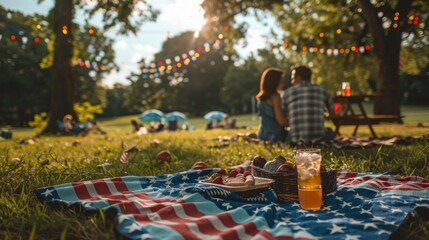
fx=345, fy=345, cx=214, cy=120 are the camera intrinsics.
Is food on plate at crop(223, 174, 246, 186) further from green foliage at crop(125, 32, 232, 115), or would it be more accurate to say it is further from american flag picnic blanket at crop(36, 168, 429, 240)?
green foliage at crop(125, 32, 232, 115)

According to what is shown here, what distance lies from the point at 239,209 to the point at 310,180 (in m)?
0.51

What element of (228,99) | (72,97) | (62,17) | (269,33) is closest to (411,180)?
(62,17)

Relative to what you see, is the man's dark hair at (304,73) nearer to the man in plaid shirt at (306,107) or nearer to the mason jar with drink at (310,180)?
the man in plaid shirt at (306,107)

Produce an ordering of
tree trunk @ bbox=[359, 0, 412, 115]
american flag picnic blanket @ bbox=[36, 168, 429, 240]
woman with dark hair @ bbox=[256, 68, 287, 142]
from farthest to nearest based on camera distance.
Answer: tree trunk @ bbox=[359, 0, 412, 115], woman with dark hair @ bbox=[256, 68, 287, 142], american flag picnic blanket @ bbox=[36, 168, 429, 240]

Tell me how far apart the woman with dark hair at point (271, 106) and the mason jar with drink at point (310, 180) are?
373 cm

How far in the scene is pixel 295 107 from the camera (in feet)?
18.5

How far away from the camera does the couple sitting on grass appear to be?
18.2 ft

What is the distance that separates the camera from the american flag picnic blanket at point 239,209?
1.74 m

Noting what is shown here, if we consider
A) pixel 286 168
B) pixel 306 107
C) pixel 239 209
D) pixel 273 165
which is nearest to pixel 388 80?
pixel 306 107

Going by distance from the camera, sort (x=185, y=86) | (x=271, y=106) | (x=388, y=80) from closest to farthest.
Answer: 1. (x=271, y=106)
2. (x=388, y=80)
3. (x=185, y=86)

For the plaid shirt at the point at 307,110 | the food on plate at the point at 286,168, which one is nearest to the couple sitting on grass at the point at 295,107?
the plaid shirt at the point at 307,110

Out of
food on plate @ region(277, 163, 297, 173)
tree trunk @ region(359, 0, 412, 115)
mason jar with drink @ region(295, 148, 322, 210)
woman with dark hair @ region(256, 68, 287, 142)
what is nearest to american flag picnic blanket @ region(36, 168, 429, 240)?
mason jar with drink @ region(295, 148, 322, 210)

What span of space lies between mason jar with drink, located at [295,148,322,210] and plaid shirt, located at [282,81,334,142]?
10.8 feet

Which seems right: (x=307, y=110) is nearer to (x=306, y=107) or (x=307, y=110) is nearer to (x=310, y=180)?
(x=306, y=107)
